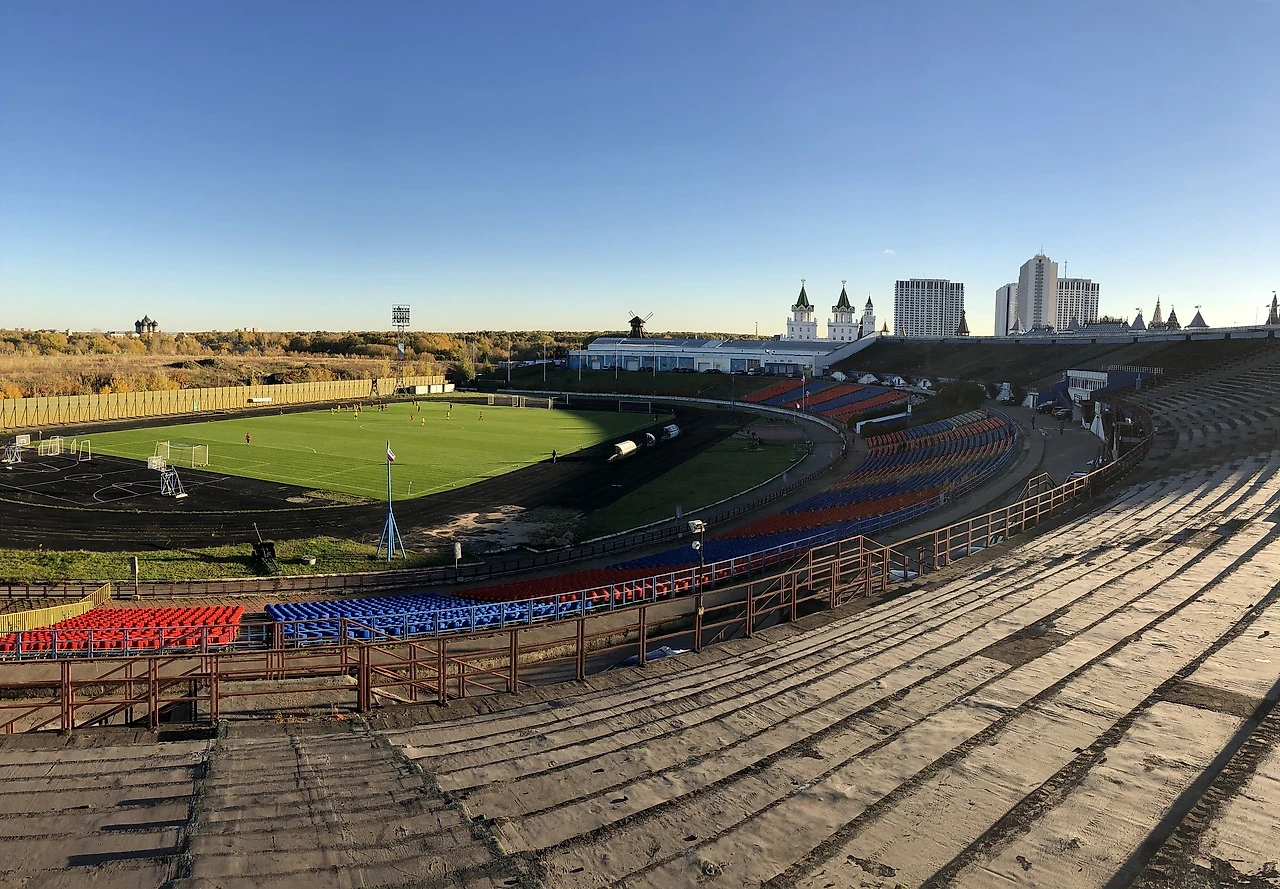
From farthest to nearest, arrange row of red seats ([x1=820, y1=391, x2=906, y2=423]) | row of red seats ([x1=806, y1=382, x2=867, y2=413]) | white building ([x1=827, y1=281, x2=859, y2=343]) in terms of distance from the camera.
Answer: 1. white building ([x1=827, y1=281, x2=859, y2=343])
2. row of red seats ([x1=806, y1=382, x2=867, y2=413])
3. row of red seats ([x1=820, y1=391, x2=906, y2=423])

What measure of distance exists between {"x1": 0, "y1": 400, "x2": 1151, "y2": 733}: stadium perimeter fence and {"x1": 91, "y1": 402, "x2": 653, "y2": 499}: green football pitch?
91.0 ft

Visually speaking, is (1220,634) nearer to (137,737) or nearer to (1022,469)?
(137,737)

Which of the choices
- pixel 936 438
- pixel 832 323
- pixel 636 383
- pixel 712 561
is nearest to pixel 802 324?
pixel 832 323

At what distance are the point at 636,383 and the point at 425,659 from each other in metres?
105

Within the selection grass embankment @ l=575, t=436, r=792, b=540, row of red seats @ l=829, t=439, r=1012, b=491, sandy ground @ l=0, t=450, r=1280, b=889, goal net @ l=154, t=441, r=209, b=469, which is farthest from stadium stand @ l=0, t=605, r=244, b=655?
row of red seats @ l=829, t=439, r=1012, b=491

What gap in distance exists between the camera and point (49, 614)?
78.3ft

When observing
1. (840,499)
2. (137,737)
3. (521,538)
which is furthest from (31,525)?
(840,499)

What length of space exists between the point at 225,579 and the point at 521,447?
123ft

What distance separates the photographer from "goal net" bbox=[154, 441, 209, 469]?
54.6 m

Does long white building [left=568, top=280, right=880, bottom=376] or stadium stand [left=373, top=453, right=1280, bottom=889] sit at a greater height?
long white building [left=568, top=280, right=880, bottom=376]

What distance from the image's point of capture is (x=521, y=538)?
3847cm

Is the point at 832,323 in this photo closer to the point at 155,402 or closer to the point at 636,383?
the point at 636,383

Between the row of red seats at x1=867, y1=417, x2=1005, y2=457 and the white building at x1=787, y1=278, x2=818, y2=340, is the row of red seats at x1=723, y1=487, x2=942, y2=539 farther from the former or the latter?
the white building at x1=787, y1=278, x2=818, y2=340

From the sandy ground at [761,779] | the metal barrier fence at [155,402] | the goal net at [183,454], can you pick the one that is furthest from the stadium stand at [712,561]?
the metal barrier fence at [155,402]
